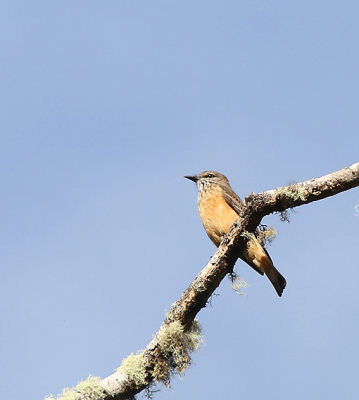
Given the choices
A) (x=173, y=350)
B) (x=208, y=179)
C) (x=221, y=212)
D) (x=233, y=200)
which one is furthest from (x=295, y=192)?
(x=208, y=179)

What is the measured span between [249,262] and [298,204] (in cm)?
285

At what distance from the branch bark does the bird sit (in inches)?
70.3

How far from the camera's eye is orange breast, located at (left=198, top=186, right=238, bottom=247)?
7.29 meters

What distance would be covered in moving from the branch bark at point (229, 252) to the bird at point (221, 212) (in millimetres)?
1785

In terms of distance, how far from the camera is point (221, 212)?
7406 mm

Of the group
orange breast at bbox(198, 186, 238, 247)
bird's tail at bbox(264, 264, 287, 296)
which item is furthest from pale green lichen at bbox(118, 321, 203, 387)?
orange breast at bbox(198, 186, 238, 247)

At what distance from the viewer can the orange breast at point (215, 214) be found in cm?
729

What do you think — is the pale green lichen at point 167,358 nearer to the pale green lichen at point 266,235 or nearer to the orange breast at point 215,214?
the pale green lichen at point 266,235

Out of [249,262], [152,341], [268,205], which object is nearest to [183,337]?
[152,341]

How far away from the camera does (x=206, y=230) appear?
24.5ft

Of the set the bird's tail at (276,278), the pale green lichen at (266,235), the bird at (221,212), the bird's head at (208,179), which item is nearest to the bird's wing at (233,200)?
the bird at (221,212)

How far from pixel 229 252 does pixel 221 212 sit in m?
2.70

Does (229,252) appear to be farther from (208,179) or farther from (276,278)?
(208,179)

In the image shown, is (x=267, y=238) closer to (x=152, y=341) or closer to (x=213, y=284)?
(x=213, y=284)
